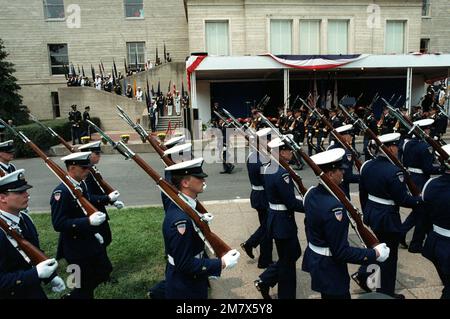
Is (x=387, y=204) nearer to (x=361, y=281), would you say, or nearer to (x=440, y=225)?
(x=440, y=225)

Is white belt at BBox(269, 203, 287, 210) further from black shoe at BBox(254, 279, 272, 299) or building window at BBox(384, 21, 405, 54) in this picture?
building window at BBox(384, 21, 405, 54)

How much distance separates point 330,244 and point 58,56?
33744 millimetres

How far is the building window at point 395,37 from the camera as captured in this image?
26.8 m

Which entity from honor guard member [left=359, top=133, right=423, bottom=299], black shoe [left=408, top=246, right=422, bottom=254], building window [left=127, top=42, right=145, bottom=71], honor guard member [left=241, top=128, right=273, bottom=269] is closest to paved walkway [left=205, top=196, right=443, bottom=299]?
black shoe [left=408, top=246, right=422, bottom=254]

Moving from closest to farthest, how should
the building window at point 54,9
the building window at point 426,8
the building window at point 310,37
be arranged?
the building window at point 310,37 < the building window at point 54,9 < the building window at point 426,8

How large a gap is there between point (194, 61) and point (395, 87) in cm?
1632

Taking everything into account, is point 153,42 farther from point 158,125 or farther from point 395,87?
point 395,87

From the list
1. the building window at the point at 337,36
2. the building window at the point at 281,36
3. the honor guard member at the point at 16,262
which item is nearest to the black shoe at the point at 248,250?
the honor guard member at the point at 16,262

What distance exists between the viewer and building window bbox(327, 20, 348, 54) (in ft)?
85.4

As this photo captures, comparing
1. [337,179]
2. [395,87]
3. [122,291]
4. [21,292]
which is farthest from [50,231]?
[395,87]

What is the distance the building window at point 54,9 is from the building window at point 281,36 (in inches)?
734

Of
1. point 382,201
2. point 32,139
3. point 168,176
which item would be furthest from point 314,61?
point 382,201

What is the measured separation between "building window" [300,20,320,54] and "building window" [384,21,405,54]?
5360mm

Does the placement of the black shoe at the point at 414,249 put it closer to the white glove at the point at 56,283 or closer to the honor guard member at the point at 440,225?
the honor guard member at the point at 440,225
